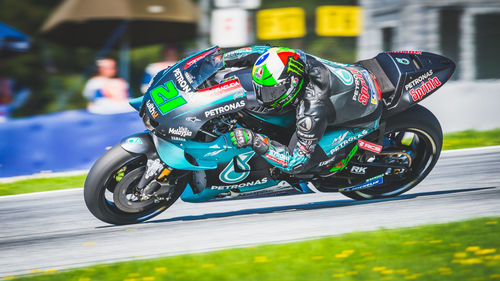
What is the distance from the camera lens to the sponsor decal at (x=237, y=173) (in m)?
5.01

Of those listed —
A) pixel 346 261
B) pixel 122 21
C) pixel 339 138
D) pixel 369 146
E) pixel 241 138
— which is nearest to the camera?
pixel 346 261

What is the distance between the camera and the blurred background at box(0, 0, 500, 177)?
811 cm

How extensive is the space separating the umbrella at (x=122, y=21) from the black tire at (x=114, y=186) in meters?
6.62

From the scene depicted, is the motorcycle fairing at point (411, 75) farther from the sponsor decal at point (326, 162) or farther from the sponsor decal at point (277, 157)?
the sponsor decal at point (277, 157)

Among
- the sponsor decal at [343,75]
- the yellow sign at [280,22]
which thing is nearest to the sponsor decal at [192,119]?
the sponsor decal at [343,75]

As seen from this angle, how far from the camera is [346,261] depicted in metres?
4.26

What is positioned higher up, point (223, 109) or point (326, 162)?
point (223, 109)

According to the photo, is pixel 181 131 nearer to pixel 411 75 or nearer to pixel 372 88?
pixel 372 88

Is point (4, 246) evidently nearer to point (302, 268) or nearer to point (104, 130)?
point (302, 268)


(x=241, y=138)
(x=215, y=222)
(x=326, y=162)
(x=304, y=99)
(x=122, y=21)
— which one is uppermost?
(x=304, y=99)

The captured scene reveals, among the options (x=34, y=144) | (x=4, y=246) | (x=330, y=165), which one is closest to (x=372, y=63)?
(x=330, y=165)

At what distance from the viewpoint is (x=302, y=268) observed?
416 cm

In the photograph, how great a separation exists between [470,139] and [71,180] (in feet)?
18.6

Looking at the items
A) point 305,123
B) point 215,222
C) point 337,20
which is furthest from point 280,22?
point 305,123
